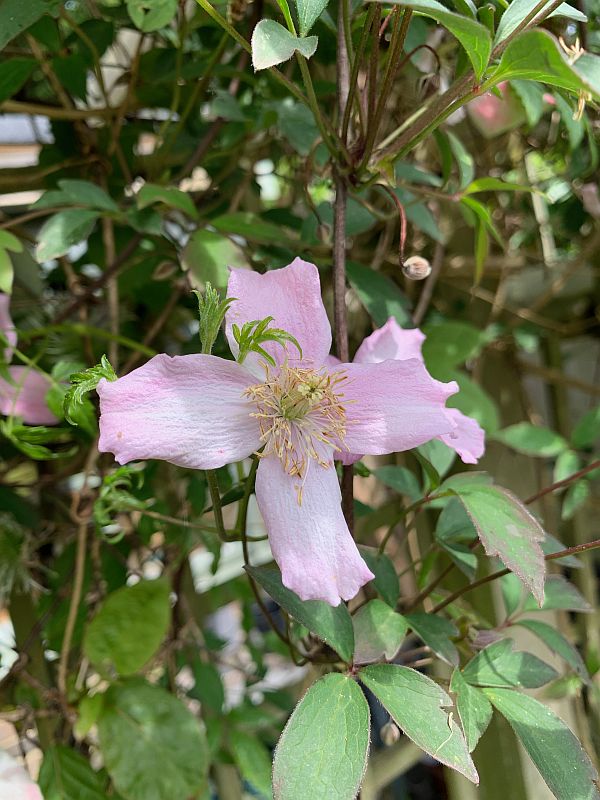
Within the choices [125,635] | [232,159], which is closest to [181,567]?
[125,635]

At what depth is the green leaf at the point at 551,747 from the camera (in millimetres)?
337

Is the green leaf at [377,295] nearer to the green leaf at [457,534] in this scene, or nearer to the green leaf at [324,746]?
the green leaf at [457,534]

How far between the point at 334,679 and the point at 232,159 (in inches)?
20.3

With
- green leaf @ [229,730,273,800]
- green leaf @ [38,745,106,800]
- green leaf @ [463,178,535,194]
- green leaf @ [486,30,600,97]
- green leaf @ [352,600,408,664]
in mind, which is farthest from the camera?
green leaf @ [229,730,273,800]

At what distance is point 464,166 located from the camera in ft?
1.69

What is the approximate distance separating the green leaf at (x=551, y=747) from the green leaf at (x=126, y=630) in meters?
0.32

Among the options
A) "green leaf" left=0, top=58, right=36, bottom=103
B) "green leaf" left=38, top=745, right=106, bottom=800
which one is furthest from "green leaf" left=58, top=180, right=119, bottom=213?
"green leaf" left=38, top=745, right=106, bottom=800

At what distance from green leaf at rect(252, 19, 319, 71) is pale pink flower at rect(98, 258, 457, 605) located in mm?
96

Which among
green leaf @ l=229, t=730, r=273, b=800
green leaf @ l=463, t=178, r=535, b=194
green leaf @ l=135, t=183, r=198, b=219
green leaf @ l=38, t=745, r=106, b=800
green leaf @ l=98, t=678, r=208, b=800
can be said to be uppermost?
green leaf @ l=135, t=183, r=198, b=219

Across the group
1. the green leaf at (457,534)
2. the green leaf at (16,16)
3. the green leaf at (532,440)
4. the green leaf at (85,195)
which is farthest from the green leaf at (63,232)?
the green leaf at (532,440)

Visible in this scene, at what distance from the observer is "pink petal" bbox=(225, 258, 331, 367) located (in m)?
0.35

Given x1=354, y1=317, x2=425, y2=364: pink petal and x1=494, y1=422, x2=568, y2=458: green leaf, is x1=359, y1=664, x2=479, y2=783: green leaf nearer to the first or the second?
x1=354, y1=317, x2=425, y2=364: pink petal

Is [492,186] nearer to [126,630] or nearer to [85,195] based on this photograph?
[85,195]

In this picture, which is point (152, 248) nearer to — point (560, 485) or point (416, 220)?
point (416, 220)
